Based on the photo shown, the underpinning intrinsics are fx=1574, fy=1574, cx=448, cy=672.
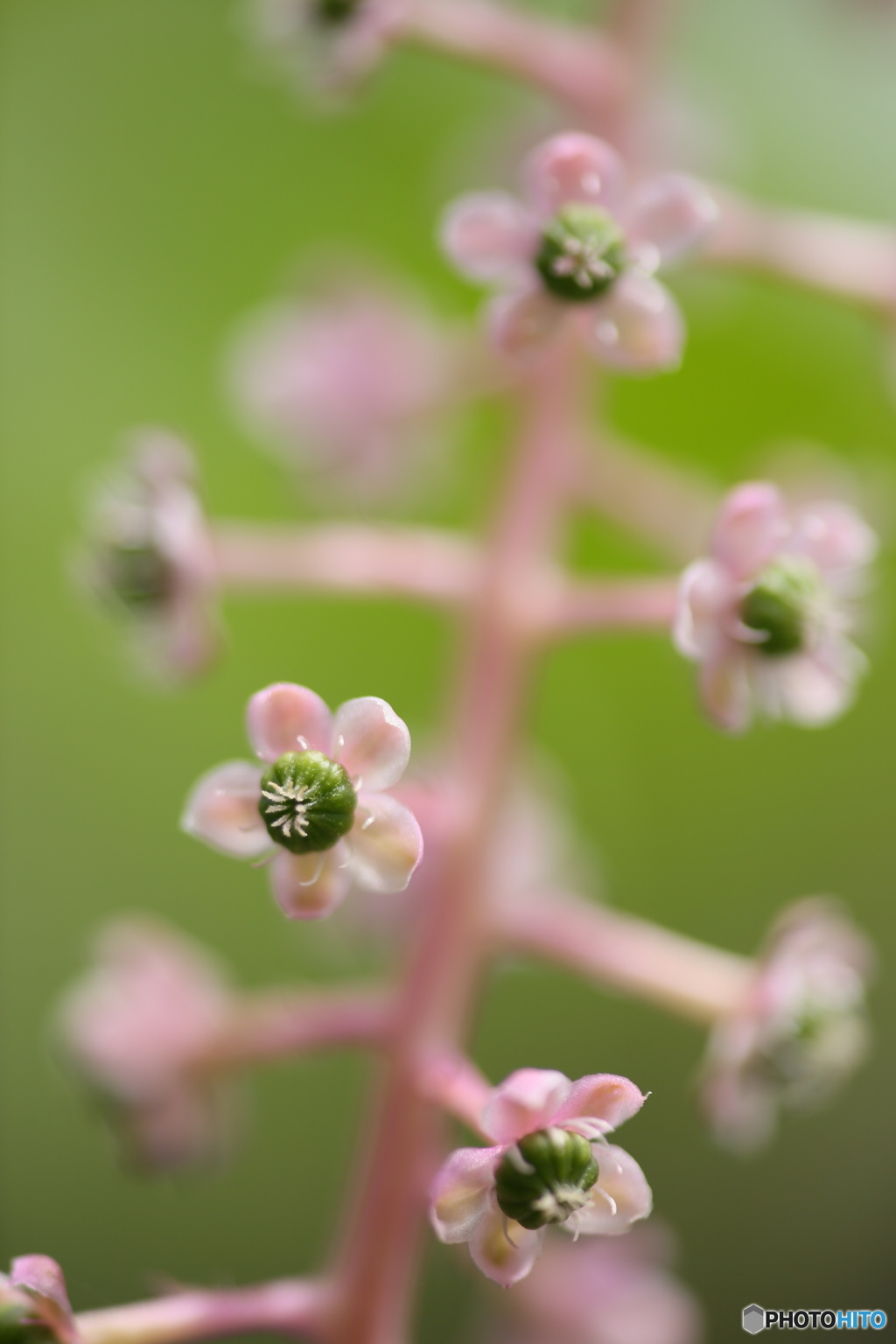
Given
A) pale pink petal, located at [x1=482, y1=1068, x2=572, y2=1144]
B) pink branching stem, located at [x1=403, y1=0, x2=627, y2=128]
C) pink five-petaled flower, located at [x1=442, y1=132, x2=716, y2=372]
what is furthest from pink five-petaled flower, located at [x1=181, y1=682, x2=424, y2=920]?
pink branching stem, located at [x1=403, y1=0, x2=627, y2=128]

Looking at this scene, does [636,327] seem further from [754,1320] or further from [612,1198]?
[754,1320]

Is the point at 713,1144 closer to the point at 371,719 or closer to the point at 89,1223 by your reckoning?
the point at 89,1223

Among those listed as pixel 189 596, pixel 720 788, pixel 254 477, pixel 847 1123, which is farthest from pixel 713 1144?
pixel 189 596

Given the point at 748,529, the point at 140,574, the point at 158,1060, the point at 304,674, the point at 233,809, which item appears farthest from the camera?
the point at 304,674

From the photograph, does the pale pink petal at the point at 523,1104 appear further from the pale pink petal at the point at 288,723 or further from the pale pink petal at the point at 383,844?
the pale pink petal at the point at 288,723

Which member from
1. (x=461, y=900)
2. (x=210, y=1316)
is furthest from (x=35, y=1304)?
(x=461, y=900)
